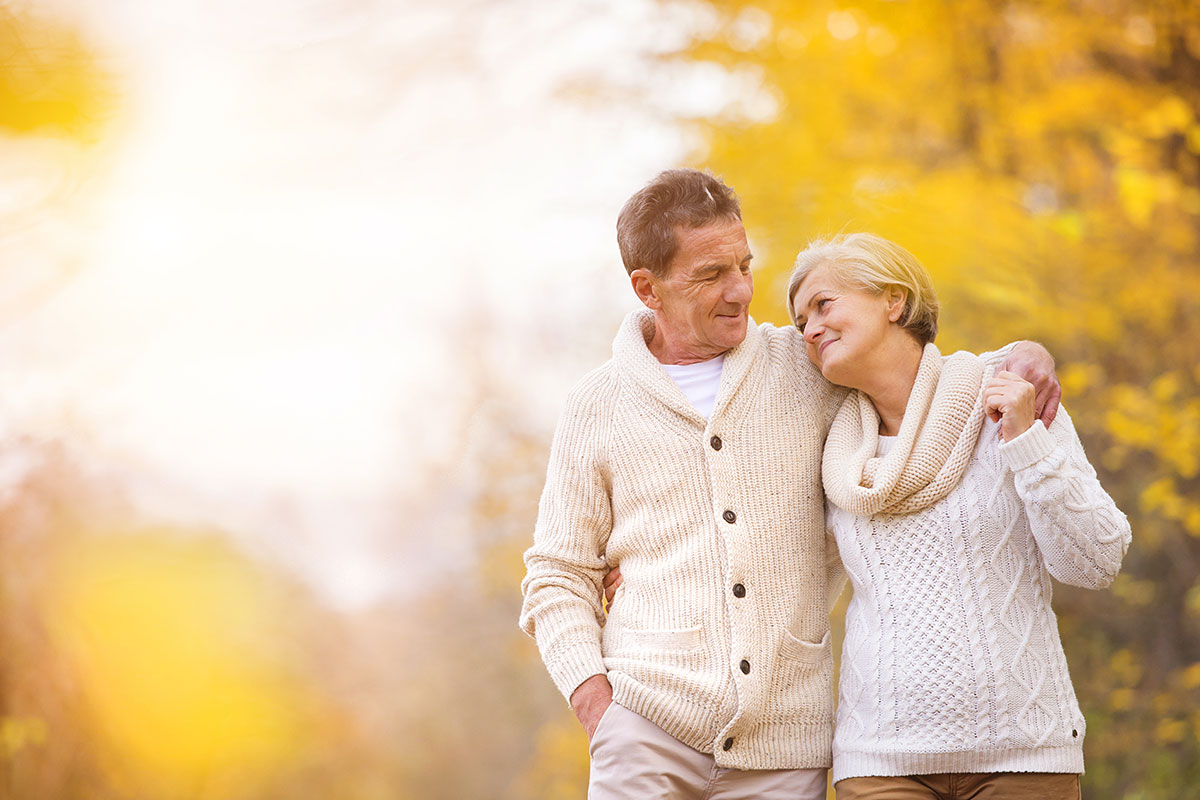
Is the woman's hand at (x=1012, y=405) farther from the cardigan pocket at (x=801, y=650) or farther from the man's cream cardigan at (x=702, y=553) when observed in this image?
the cardigan pocket at (x=801, y=650)

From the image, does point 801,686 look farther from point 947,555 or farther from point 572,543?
point 572,543

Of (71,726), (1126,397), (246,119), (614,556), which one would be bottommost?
(71,726)

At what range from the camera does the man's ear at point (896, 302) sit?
6.49 ft

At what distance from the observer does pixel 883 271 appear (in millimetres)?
1978

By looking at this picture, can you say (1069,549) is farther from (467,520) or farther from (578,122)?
(467,520)

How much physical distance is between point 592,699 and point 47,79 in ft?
13.4

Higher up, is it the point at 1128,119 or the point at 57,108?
the point at 57,108

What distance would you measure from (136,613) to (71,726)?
1.86 ft

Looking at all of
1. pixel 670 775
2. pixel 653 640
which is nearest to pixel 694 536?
pixel 653 640

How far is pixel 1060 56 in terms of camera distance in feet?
14.1

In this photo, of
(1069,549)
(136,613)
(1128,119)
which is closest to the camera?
(1069,549)

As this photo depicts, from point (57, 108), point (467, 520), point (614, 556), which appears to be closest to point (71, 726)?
point (467, 520)

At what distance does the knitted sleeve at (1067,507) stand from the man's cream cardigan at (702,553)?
0.44 meters

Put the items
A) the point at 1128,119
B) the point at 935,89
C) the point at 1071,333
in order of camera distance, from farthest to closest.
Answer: the point at 935,89, the point at 1071,333, the point at 1128,119
